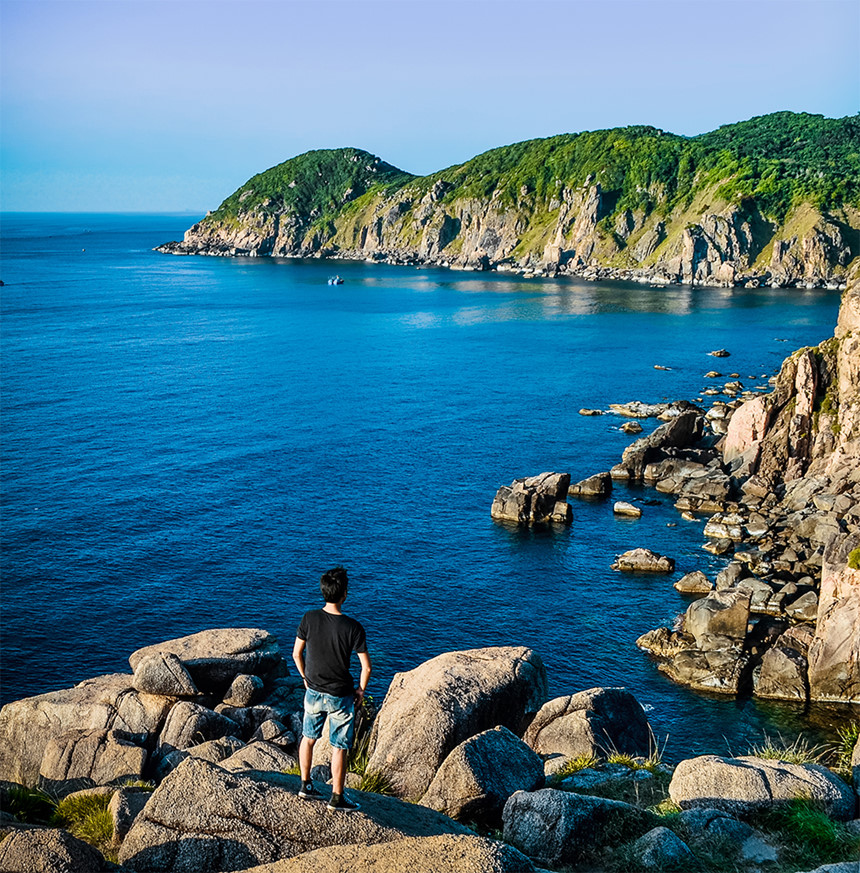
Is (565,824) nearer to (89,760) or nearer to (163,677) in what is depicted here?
(89,760)

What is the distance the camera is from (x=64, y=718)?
33.6 metres

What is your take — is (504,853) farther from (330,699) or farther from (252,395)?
(252,395)

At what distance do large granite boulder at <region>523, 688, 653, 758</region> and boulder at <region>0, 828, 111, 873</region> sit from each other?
15627mm

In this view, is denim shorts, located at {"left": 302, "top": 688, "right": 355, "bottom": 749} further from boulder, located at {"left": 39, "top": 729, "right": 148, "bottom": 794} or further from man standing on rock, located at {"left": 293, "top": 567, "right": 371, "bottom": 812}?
boulder, located at {"left": 39, "top": 729, "right": 148, "bottom": 794}

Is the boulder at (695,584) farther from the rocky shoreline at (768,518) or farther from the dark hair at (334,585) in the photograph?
the dark hair at (334,585)

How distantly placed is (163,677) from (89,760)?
5145 millimetres

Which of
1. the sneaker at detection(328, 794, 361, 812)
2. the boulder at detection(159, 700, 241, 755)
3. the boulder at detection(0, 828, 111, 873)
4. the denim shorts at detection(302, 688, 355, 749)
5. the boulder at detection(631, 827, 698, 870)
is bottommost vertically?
the boulder at detection(159, 700, 241, 755)

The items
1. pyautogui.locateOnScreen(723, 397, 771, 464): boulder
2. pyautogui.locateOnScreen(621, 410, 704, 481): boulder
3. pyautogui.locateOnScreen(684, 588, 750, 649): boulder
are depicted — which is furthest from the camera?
pyautogui.locateOnScreen(621, 410, 704, 481): boulder

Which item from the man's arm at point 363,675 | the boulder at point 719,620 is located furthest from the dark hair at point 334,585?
the boulder at point 719,620

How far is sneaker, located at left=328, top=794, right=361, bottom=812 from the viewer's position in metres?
14.5

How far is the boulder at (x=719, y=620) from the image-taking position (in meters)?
51.2

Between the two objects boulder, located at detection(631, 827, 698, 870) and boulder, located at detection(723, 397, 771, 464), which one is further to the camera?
boulder, located at detection(723, 397, 771, 464)

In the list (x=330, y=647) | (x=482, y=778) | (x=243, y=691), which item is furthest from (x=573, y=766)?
(x=243, y=691)

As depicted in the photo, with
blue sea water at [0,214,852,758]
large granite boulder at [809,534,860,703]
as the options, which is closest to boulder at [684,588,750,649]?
blue sea water at [0,214,852,758]
